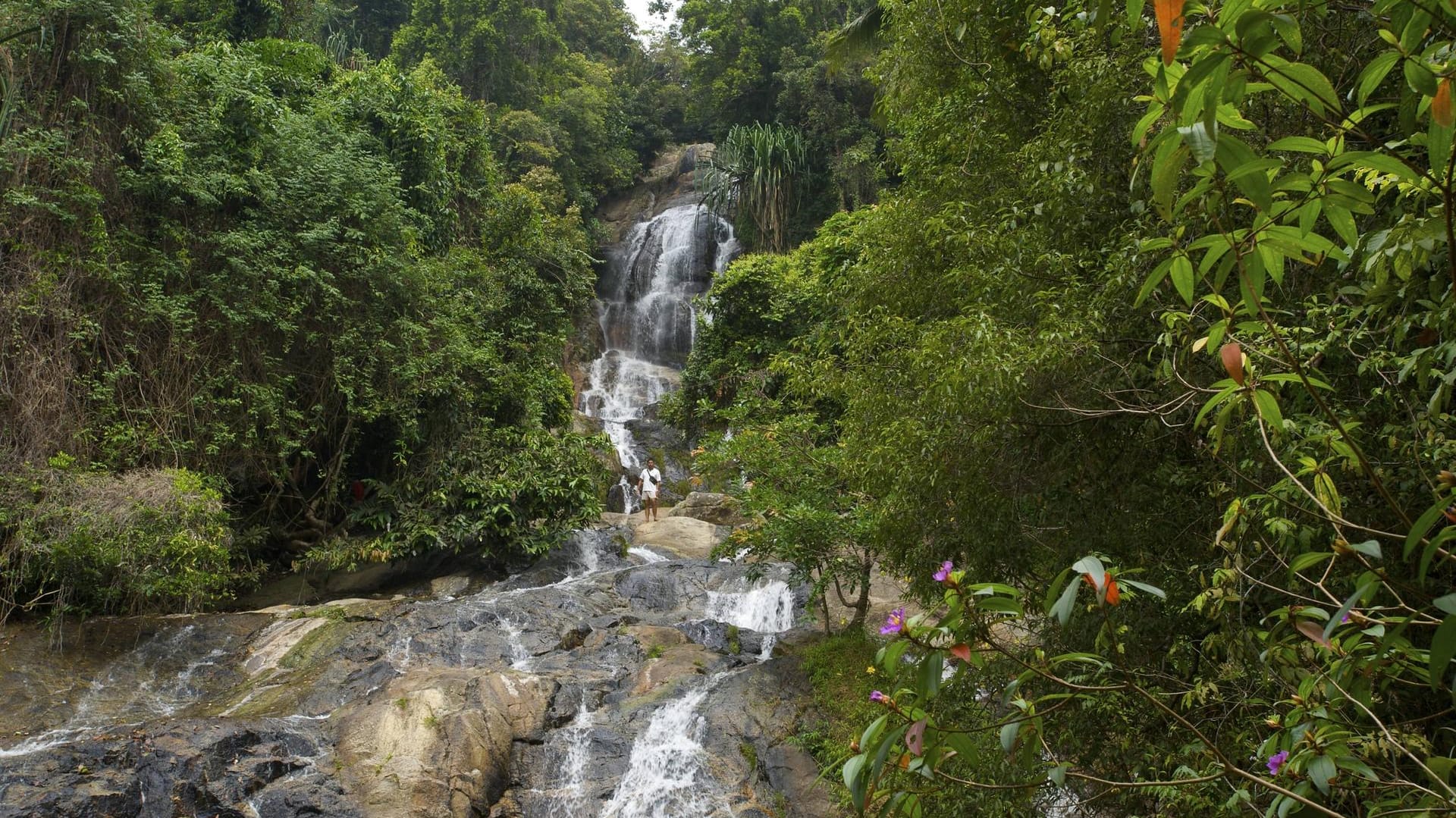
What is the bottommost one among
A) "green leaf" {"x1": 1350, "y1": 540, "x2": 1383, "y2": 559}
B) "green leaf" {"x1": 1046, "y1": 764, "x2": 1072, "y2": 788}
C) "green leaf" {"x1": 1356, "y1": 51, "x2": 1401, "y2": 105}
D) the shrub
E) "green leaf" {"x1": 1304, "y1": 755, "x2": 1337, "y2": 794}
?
the shrub

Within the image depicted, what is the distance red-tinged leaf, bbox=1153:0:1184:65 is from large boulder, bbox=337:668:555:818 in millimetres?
7042

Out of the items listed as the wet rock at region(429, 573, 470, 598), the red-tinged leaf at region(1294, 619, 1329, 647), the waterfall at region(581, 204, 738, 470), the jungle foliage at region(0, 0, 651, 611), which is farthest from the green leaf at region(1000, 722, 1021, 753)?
the waterfall at region(581, 204, 738, 470)

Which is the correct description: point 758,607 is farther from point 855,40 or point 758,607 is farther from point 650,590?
point 855,40

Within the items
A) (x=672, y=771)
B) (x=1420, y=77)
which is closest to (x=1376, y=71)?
(x=1420, y=77)

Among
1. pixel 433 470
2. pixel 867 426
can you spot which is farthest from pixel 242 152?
pixel 867 426

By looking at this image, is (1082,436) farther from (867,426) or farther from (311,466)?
(311,466)

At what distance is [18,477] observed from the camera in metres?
8.17

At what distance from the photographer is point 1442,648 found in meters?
1.13

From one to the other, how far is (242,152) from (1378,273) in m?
12.3

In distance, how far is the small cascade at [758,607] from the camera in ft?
34.9

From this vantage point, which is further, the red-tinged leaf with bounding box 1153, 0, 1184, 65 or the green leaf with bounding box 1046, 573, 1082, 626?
the green leaf with bounding box 1046, 573, 1082, 626

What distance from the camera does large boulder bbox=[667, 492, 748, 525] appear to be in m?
15.5

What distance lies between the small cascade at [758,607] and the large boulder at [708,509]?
13.7 ft

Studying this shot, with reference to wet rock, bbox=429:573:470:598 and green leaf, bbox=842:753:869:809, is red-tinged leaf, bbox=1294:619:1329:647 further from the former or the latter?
wet rock, bbox=429:573:470:598
